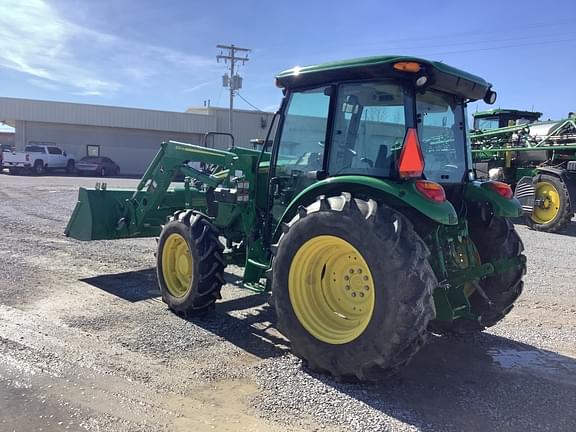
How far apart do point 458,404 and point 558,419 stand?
681 mm

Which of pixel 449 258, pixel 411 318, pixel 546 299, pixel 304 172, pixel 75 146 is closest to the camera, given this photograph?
pixel 411 318

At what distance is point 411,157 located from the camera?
4.02 meters

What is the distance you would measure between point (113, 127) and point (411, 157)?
3935 cm

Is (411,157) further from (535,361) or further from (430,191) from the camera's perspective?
(535,361)

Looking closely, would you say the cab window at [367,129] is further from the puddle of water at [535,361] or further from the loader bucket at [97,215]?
the loader bucket at [97,215]

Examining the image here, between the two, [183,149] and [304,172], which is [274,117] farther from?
[183,149]

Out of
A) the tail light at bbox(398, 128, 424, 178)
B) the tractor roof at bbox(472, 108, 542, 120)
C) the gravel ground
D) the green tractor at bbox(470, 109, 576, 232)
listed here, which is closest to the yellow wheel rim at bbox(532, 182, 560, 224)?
the green tractor at bbox(470, 109, 576, 232)

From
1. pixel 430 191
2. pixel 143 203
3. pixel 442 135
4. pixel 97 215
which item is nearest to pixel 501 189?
pixel 442 135

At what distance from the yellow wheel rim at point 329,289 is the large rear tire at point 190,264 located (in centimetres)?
134

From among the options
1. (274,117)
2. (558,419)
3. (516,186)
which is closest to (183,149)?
(274,117)

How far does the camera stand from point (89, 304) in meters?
6.11

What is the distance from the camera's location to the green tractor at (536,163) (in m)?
13.1

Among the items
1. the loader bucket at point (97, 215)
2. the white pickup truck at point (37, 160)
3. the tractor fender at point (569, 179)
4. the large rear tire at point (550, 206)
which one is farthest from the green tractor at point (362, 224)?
the white pickup truck at point (37, 160)

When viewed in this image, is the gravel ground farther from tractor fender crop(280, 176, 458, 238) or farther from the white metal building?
the white metal building
